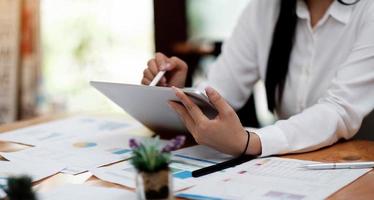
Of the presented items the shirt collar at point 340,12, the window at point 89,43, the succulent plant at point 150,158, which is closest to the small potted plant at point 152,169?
the succulent plant at point 150,158

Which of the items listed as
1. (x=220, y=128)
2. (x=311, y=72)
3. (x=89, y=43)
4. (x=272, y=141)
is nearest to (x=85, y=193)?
(x=220, y=128)

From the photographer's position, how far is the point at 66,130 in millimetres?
1308

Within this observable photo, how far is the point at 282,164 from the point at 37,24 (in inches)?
76.8

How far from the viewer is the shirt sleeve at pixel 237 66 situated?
1494 millimetres

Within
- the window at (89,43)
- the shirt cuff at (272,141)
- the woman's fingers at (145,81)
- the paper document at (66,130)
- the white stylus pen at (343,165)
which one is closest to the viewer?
the white stylus pen at (343,165)

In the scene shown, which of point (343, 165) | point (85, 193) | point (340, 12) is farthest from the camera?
point (340, 12)

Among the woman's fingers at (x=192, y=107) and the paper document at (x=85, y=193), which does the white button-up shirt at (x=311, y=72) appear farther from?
the paper document at (x=85, y=193)

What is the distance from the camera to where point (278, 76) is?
1.41 metres

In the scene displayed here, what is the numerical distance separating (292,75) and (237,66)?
0.62 ft

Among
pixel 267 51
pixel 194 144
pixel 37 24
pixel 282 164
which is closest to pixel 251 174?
pixel 282 164

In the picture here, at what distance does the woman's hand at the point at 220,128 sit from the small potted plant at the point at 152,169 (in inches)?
10.7

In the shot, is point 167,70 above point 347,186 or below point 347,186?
above

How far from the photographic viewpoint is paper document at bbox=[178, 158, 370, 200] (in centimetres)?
77

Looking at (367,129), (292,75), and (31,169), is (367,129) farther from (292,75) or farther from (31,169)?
(31,169)
